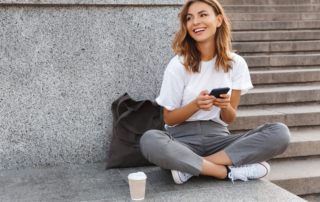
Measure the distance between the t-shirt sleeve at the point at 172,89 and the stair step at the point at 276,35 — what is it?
330cm

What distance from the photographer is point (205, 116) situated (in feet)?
10.1

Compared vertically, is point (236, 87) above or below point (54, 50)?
below

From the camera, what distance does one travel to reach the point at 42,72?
3465mm

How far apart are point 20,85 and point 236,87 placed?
2.12 metres

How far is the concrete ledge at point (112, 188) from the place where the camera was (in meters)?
2.59

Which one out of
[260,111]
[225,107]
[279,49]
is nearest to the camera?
[225,107]

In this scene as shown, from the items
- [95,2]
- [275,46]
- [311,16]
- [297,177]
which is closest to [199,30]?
[95,2]

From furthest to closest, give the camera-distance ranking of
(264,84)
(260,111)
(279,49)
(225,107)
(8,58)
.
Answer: (279,49)
(264,84)
(260,111)
(8,58)
(225,107)

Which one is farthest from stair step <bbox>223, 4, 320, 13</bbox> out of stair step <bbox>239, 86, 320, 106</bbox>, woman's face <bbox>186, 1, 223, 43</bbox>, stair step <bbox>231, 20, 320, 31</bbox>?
woman's face <bbox>186, 1, 223, 43</bbox>

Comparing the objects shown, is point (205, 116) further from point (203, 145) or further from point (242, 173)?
point (242, 173)

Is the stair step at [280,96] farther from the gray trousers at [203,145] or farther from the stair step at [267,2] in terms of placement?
the stair step at [267,2]

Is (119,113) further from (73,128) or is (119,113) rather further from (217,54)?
(217,54)

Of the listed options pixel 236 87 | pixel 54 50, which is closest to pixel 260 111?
pixel 236 87

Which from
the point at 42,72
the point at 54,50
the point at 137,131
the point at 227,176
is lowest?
the point at 227,176
